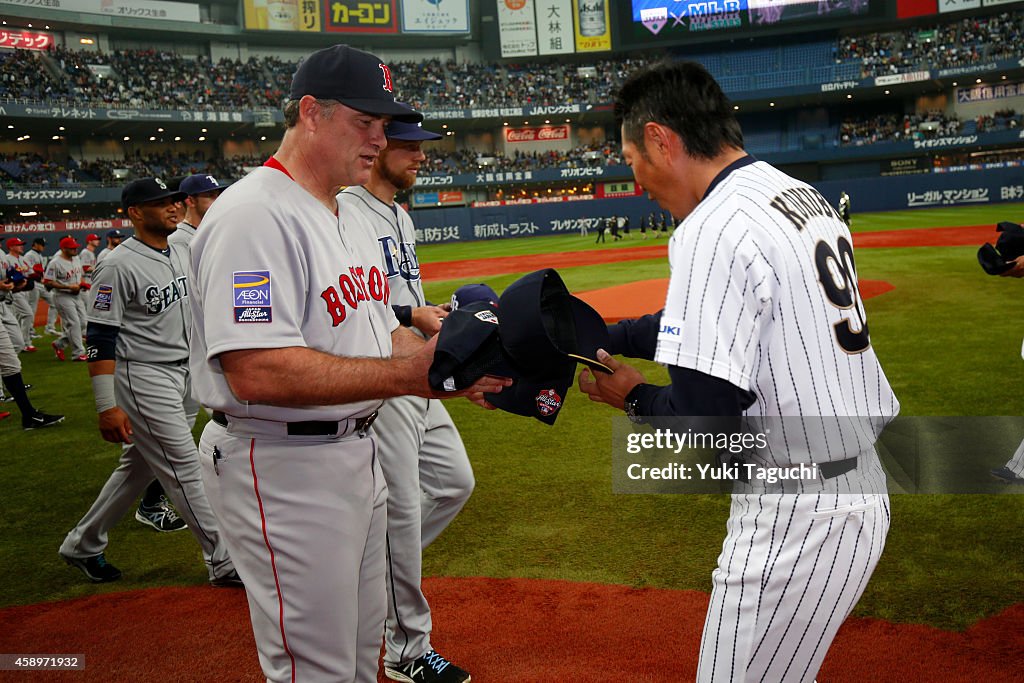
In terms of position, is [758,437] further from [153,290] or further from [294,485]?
[153,290]

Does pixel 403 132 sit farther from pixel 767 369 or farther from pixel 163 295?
pixel 767 369

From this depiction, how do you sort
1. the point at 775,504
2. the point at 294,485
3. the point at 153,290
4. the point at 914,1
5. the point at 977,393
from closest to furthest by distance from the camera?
the point at 775,504
the point at 294,485
the point at 153,290
the point at 977,393
the point at 914,1

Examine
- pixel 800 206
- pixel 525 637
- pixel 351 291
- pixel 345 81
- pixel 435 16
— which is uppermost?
pixel 435 16

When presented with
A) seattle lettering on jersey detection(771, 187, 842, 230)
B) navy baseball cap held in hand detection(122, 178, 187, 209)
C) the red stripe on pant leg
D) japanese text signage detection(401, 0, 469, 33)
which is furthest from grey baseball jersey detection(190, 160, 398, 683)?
japanese text signage detection(401, 0, 469, 33)

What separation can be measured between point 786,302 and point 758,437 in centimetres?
38

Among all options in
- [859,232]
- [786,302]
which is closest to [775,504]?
[786,302]

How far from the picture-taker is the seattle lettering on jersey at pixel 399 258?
3854mm

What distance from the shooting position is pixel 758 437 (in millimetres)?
2047

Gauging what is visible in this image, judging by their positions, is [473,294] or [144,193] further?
[144,193]

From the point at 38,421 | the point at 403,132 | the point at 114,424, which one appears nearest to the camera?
the point at 403,132

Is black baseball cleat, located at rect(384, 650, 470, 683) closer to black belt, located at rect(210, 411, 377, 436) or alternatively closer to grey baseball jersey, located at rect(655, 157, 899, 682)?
black belt, located at rect(210, 411, 377, 436)

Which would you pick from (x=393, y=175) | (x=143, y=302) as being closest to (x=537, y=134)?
(x=143, y=302)

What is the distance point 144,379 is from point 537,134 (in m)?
49.7

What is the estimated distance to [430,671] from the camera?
→ 3.43m
